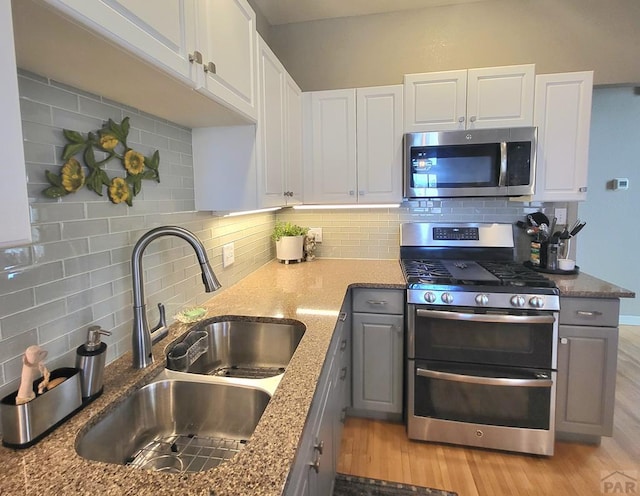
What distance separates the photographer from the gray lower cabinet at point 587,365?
1818 millimetres

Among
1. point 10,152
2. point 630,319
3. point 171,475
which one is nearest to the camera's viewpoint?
point 10,152

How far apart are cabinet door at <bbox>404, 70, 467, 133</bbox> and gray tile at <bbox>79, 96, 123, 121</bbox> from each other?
172cm

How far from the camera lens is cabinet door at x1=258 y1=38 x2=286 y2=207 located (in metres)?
1.60

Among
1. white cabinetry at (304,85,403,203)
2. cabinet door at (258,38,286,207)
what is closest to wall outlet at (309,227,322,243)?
white cabinetry at (304,85,403,203)

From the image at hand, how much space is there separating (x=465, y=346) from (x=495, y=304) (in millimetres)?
281

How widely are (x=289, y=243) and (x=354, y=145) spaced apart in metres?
0.82

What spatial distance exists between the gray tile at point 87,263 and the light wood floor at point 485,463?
61.0 inches

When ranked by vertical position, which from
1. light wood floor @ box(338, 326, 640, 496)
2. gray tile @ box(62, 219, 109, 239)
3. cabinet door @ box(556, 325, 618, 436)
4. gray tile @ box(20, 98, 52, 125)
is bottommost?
light wood floor @ box(338, 326, 640, 496)

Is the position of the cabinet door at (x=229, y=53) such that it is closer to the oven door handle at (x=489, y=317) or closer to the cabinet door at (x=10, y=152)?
the cabinet door at (x=10, y=152)

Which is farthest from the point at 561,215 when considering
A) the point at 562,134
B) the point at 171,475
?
the point at 171,475

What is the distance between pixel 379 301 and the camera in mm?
2064

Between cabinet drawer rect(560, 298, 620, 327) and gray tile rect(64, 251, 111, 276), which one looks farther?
cabinet drawer rect(560, 298, 620, 327)

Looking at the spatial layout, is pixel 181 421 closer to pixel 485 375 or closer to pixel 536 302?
pixel 485 375

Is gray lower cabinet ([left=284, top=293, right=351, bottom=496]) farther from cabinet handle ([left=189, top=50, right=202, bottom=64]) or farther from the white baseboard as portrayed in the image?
the white baseboard
